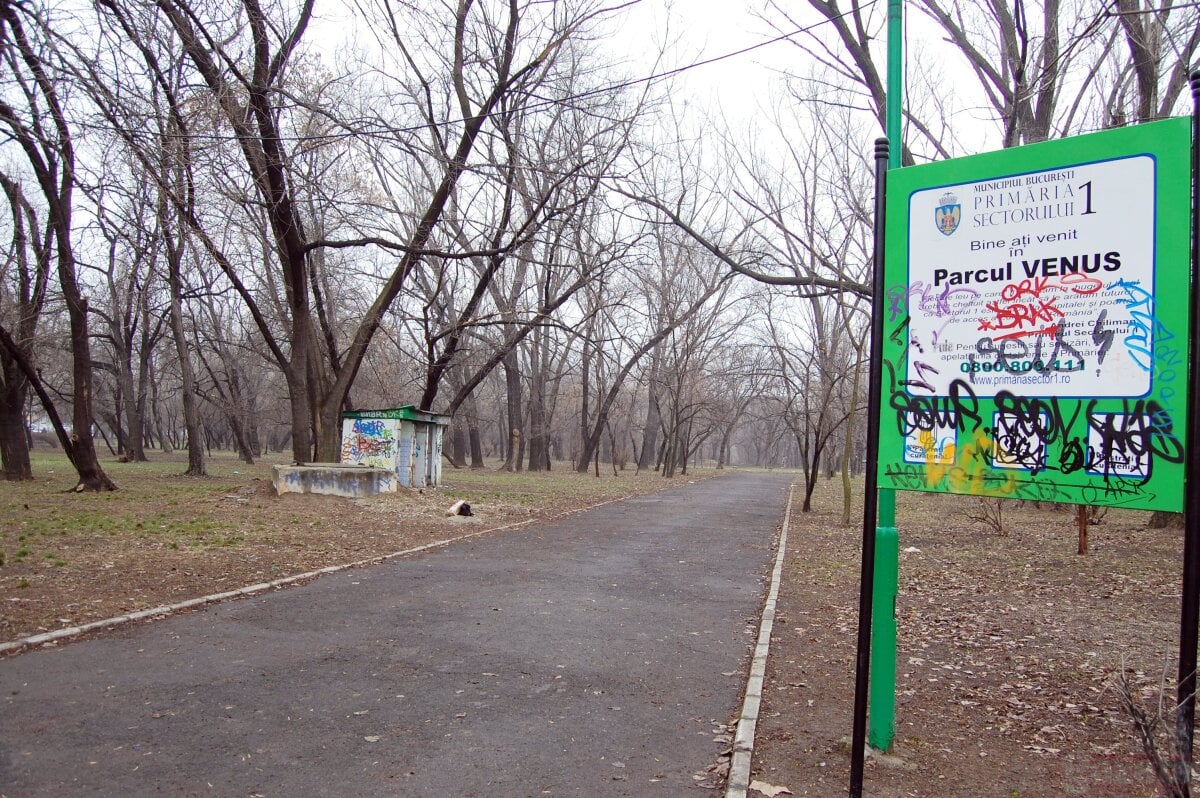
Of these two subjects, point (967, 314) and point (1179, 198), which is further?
point (967, 314)

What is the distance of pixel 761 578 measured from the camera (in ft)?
32.4

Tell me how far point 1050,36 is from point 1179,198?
9.64 metres

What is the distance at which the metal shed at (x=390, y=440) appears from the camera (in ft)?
66.4

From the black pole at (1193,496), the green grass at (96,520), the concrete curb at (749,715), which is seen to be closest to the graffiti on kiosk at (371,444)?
the green grass at (96,520)

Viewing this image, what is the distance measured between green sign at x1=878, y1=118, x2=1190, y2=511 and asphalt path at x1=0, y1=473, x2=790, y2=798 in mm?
2038

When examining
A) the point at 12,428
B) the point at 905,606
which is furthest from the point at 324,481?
the point at 905,606

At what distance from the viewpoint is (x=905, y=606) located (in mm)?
8398

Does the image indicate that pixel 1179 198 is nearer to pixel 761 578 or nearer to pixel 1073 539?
pixel 761 578

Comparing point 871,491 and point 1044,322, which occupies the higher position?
point 1044,322

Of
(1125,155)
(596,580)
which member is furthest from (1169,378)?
(596,580)

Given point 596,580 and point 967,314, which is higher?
point 967,314

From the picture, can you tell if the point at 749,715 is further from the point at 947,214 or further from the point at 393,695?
the point at 947,214

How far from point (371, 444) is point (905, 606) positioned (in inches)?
590

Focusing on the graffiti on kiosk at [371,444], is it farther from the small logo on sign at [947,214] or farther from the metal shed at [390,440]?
the small logo on sign at [947,214]
